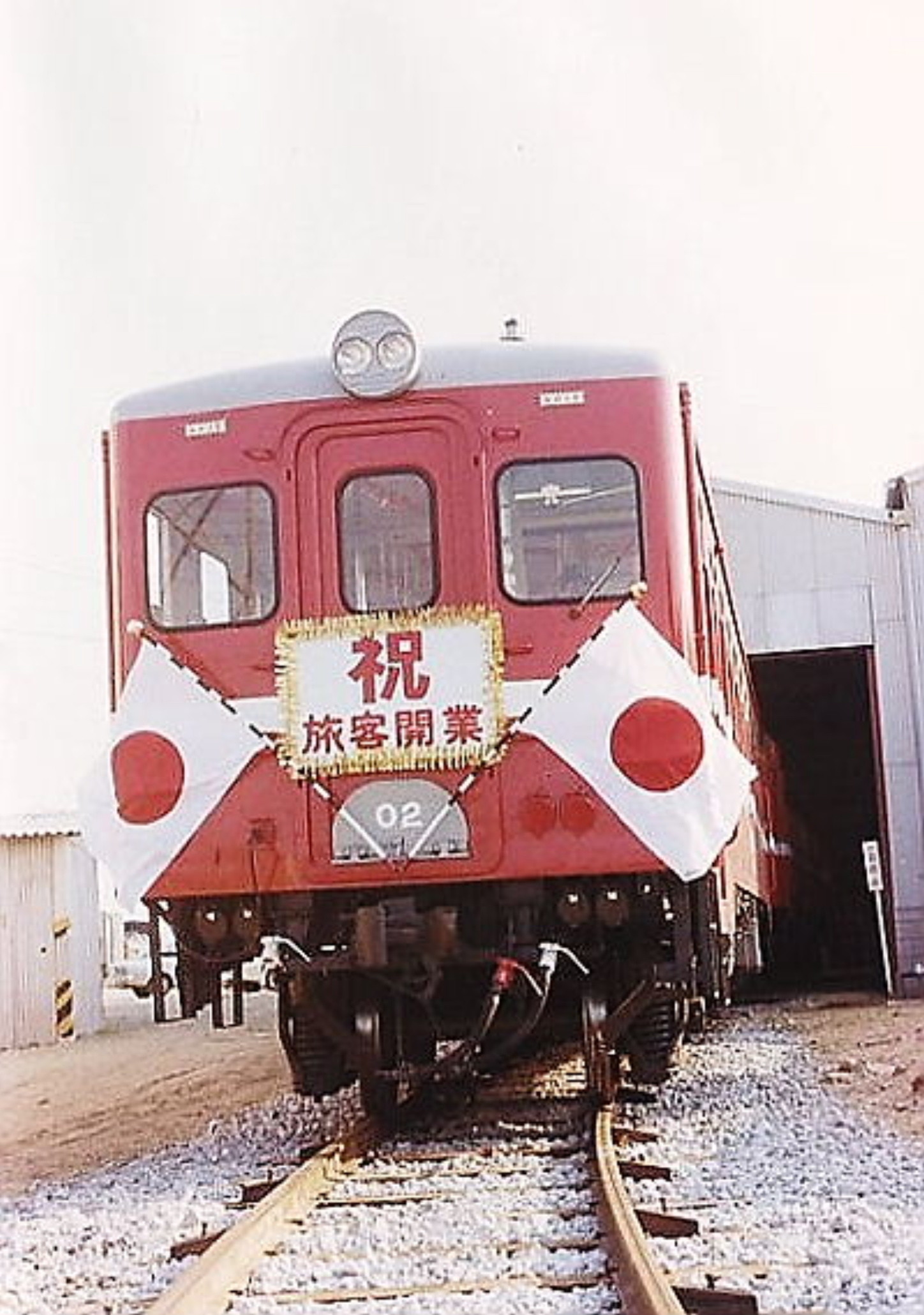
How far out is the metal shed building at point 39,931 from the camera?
18.8m

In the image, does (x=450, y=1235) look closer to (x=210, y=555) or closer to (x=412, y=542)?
(x=412, y=542)

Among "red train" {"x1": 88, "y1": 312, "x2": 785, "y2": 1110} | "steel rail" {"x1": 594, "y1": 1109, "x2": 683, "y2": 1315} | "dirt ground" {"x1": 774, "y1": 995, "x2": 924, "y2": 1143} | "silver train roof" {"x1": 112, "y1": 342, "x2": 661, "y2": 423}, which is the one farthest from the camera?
"dirt ground" {"x1": 774, "y1": 995, "x2": 924, "y2": 1143}

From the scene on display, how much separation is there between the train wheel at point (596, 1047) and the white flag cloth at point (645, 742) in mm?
832

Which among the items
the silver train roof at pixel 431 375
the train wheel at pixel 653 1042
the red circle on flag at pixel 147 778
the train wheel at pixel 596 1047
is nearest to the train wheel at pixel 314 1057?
the train wheel at pixel 596 1047

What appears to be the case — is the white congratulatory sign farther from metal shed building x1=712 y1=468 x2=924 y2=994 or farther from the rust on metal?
metal shed building x1=712 y1=468 x2=924 y2=994

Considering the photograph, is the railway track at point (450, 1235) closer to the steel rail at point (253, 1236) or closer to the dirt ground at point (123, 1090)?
the steel rail at point (253, 1236)

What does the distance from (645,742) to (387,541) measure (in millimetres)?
1267

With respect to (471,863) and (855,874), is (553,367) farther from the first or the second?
(855,874)

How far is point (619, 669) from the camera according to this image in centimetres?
717

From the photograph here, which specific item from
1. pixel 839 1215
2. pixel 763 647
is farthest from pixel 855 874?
pixel 839 1215

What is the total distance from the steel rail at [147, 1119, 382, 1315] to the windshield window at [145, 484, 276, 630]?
2.05 metres

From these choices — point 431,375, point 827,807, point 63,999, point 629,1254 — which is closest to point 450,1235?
point 629,1254

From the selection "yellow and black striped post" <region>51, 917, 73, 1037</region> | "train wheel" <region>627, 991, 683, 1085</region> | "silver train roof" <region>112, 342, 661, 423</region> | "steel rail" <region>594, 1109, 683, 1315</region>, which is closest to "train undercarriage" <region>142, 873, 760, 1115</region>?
"train wheel" <region>627, 991, 683, 1085</region>

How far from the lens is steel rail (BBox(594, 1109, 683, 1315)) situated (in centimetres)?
414
